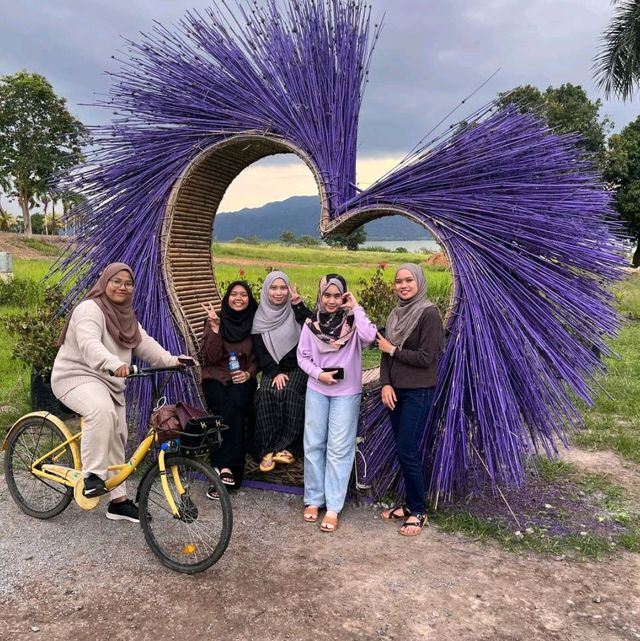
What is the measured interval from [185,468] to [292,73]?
2251mm

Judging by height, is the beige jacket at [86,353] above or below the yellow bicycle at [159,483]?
above

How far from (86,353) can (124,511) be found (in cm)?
91

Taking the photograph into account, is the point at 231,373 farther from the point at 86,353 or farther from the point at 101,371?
the point at 86,353

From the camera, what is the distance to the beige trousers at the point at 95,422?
2.84 metres

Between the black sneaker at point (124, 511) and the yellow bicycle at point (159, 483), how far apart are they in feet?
0.39

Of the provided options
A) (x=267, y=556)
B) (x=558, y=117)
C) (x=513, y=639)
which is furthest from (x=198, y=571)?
(x=558, y=117)

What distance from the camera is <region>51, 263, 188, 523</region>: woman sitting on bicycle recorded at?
2.84 metres

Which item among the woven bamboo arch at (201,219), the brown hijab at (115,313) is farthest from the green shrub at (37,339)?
the brown hijab at (115,313)

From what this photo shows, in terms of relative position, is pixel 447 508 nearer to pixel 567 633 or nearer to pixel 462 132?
pixel 567 633

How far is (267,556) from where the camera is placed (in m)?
2.82

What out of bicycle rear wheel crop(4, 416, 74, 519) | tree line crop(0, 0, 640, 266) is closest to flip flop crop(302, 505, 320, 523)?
bicycle rear wheel crop(4, 416, 74, 519)

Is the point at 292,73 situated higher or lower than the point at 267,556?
higher

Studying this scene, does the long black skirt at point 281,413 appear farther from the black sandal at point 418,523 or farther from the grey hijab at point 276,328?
the black sandal at point 418,523

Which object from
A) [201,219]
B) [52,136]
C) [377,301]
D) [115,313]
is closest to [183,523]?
[115,313]
